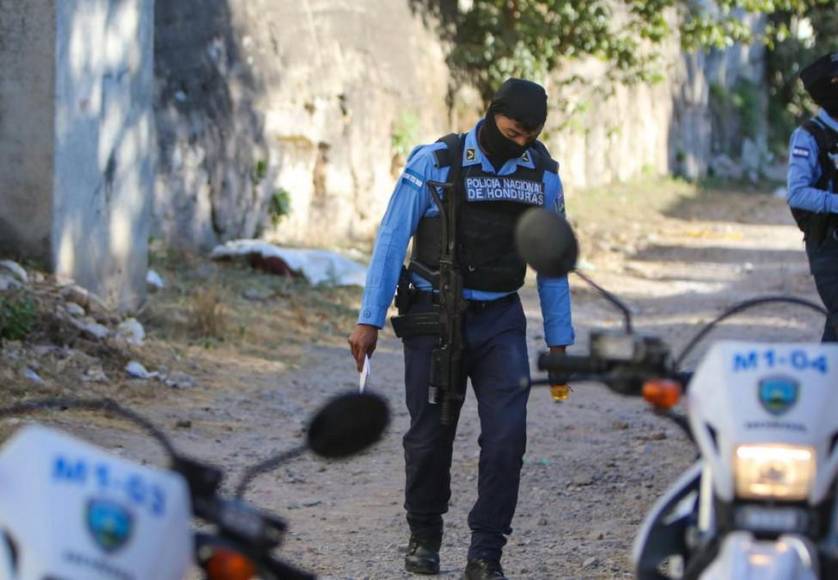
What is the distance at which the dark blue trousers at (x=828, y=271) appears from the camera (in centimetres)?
697

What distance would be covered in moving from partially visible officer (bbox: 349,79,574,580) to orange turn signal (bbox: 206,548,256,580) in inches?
114

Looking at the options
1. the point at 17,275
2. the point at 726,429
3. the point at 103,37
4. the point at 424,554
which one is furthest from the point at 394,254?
the point at 103,37

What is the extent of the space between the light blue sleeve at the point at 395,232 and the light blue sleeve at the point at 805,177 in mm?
1950

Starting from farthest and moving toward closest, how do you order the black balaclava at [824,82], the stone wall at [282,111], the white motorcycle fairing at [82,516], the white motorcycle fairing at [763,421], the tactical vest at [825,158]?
the stone wall at [282,111]
the tactical vest at [825,158]
the black balaclava at [824,82]
the white motorcycle fairing at [763,421]
the white motorcycle fairing at [82,516]

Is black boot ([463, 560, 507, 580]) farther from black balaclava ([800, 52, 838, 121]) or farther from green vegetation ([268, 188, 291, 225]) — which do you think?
green vegetation ([268, 188, 291, 225])

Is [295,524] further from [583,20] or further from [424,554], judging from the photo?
[583,20]

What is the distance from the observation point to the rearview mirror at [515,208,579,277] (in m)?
3.50

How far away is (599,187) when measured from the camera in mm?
25125

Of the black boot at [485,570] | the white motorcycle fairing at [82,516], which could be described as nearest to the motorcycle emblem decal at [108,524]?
the white motorcycle fairing at [82,516]

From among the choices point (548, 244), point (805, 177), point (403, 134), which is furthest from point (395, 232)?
point (403, 134)

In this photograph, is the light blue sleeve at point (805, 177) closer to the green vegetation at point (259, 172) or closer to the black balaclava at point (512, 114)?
the black balaclava at point (512, 114)

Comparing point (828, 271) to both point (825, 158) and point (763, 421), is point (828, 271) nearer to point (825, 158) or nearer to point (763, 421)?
point (825, 158)

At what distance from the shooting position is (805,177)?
23.0 ft

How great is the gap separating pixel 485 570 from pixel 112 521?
10.6 feet
